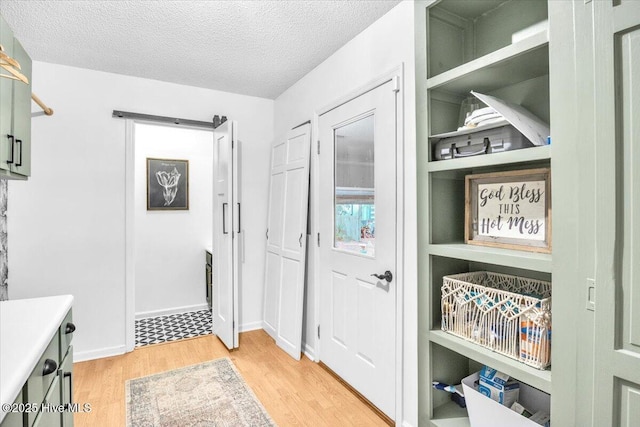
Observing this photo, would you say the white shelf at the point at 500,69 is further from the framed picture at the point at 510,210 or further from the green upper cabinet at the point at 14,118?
the green upper cabinet at the point at 14,118

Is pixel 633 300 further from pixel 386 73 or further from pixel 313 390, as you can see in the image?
pixel 313 390

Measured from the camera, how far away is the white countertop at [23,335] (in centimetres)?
91

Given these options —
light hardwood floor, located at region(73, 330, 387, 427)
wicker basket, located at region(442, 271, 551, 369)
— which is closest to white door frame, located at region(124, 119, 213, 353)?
light hardwood floor, located at region(73, 330, 387, 427)

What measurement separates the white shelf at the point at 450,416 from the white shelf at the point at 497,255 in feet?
2.44

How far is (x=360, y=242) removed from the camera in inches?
90.1

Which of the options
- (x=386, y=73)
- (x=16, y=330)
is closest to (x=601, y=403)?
(x=386, y=73)

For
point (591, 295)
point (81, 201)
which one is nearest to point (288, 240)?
point (81, 201)

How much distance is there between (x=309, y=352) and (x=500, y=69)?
97.7 inches

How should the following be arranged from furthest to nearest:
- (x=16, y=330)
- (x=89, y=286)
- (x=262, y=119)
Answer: (x=262, y=119) → (x=89, y=286) → (x=16, y=330)

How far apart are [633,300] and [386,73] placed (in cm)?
162

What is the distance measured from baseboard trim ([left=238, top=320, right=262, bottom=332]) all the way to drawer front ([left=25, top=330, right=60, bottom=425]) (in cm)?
226

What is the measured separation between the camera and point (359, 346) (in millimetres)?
2260

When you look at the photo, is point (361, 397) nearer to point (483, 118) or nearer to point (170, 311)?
point (483, 118)

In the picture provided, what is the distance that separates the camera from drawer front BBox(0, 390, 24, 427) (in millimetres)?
Answer: 859
